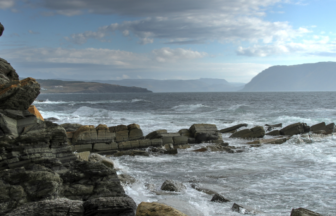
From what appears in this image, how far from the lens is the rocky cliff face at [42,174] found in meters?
4.57

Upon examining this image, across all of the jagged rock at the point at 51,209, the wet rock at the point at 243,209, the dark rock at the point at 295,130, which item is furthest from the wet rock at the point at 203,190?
the dark rock at the point at 295,130

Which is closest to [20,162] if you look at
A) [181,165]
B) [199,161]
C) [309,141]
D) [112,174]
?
[112,174]

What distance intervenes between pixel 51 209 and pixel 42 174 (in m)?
1.02

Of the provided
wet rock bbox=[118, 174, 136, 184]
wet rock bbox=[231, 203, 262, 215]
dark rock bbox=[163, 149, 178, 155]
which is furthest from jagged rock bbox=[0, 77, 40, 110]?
dark rock bbox=[163, 149, 178, 155]

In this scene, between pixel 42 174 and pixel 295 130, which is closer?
pixel 42 174

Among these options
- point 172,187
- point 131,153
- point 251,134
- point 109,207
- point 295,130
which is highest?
point 109,207

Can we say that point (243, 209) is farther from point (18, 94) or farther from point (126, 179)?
point (18, 94)

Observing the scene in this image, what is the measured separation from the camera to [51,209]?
4.34 m

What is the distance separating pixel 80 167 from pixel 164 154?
7.60 meters

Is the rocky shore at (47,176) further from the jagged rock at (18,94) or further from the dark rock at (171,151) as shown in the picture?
the dark rock at (171,151)

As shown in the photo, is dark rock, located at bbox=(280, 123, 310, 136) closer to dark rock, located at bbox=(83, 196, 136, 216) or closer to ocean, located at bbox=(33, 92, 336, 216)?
ocean, located at bbox=(33, 92, 336, 216)

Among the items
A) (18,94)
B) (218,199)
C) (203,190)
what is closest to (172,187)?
(203,190)

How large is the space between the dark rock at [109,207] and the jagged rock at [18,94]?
11.4ft

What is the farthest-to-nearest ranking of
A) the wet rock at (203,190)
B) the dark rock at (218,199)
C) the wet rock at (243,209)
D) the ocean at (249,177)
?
the wet rock at (203,190) → the dark rock at (218,199) → the ocean at (249,177) → the wet rock at (243,209)
